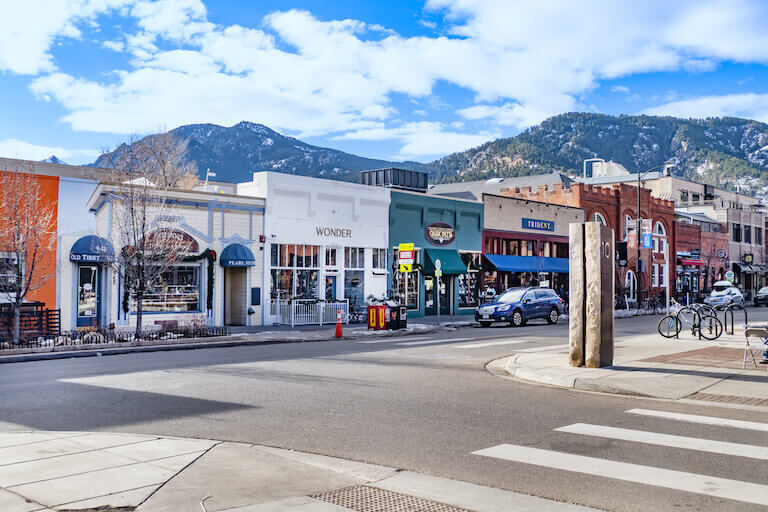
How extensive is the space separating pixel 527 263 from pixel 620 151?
151 m

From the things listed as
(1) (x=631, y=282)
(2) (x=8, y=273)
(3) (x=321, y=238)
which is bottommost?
(1) (x=631, y=282)

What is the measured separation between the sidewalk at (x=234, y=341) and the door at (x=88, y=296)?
4.96 m

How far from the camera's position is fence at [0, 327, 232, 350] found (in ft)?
60.6

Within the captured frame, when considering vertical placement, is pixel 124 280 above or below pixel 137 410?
above

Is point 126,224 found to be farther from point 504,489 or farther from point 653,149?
point 653,149

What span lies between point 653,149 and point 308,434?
194515mm

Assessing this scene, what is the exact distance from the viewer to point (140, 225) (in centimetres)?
2211

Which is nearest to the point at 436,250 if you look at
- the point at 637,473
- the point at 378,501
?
the point at 637,473

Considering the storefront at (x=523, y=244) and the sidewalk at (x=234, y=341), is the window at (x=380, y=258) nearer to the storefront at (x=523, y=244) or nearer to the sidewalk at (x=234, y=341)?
the sidewalk at (x=234, y=341)

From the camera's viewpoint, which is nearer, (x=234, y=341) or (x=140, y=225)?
(x=234, y=341)

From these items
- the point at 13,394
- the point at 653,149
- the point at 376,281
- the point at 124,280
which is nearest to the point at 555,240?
the point at 376,281

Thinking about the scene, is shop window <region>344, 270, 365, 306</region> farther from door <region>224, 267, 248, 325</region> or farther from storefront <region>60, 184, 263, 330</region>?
door <region>224, 267, 248, 325</region>

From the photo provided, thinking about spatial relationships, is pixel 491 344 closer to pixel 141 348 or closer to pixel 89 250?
pixel 141 348

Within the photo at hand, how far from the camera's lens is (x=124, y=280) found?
2217cm
